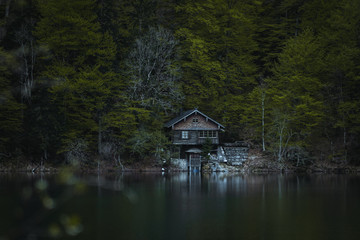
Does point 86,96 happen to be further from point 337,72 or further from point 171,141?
point 337,72

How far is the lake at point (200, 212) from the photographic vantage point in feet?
52.0

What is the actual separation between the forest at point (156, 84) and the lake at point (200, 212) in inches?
477

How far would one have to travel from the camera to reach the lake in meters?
15.9

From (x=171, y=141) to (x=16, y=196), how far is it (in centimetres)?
2367

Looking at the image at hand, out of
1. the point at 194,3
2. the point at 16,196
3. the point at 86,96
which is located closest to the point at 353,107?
the point at 194,3

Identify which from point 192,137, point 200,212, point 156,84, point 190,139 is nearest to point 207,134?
point 192,137

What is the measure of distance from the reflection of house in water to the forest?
6.83 feet

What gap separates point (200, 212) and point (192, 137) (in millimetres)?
25714

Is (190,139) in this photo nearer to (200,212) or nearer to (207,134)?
(207,134)

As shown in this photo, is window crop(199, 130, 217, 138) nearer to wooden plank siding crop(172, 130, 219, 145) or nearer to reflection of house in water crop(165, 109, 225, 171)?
reflection of house in water crop(165, 109, 225, 171)

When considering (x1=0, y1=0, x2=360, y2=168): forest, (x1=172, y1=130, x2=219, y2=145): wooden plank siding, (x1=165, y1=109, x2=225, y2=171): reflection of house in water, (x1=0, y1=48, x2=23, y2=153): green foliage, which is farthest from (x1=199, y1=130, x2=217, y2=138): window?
(x1=0, y1=48, x2=23, y2=153): green foliage

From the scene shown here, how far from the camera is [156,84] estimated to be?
4691 cm

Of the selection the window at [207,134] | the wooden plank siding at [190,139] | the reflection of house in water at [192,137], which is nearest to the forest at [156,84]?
the wooden plank siding at [190,139]

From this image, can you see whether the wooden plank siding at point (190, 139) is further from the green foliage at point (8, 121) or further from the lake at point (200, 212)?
the green foliage at point (8, 121)
